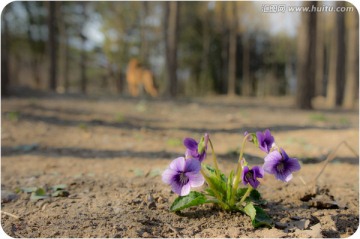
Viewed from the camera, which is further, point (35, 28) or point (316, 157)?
point (35, 28)

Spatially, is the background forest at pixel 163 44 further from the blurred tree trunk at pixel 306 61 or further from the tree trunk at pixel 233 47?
the blurred tree trunk at pixel 306 61

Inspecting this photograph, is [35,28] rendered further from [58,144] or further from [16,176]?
[16,176]

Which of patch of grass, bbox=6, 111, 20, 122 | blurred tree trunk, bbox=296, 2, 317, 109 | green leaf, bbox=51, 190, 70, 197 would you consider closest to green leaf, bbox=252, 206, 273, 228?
green leaf, bbox=51, 190, 70, 197

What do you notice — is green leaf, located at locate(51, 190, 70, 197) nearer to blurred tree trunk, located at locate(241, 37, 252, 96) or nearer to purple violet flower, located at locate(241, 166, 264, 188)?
purple violet flower, located at locate(241, 166, 264, 188)

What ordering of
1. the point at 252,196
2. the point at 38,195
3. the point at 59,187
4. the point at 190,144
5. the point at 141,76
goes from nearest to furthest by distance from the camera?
the point at 190,144 < the point at 252,196 < the point at 38,195 < the point at 59,187 < the point at 141,76

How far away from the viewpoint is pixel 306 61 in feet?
32.4

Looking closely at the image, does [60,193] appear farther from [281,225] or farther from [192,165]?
[281,225]

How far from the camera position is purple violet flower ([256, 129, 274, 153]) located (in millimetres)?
2207

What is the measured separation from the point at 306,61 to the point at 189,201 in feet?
27.7

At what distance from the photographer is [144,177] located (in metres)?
3.45

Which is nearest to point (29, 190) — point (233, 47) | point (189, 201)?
point (189, 201)

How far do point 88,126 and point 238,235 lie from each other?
4.71 m

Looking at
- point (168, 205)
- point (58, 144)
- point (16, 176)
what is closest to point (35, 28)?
point (58, 144)

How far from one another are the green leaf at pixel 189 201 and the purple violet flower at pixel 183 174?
22 cm
